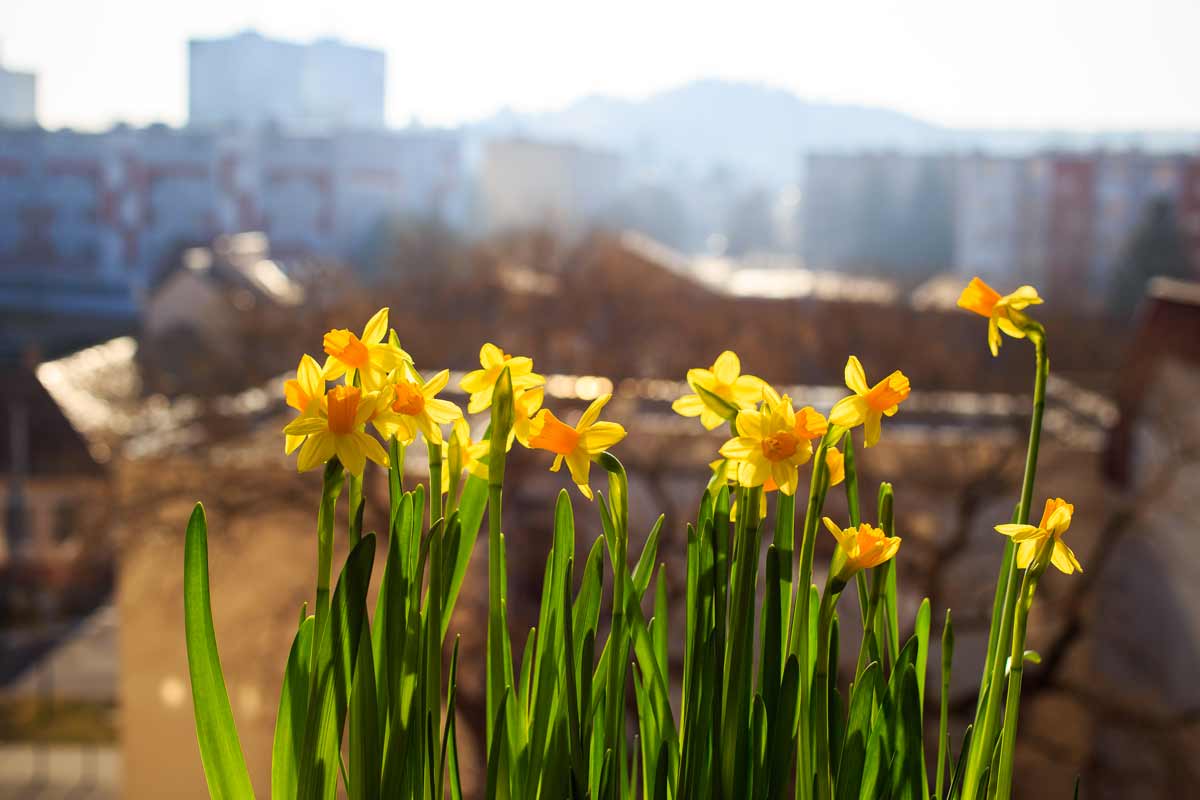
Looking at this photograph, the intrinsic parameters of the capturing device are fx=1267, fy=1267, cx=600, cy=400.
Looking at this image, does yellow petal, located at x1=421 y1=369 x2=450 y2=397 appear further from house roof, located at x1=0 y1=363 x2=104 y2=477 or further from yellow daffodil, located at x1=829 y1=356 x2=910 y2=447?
house roof, located at x1=0 y1=363 x2=104 y2=477

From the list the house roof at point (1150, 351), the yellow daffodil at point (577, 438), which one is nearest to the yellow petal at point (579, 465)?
the yellow daffodil at point (577, 438)

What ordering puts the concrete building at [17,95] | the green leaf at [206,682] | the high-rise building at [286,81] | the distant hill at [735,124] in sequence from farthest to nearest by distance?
the distant hill at [735,124] → the high-rise building at [286,81] → the concrete building at [17,95] → the green leaf at [206,682]

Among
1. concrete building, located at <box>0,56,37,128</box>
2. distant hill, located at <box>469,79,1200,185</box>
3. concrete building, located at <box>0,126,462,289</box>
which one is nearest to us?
concrete building, located at <box>0,126,462,289</box>

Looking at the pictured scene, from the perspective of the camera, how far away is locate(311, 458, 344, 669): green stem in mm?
377

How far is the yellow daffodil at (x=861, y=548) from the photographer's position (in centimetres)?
39

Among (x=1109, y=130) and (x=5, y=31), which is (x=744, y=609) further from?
(x=1109, y=130)

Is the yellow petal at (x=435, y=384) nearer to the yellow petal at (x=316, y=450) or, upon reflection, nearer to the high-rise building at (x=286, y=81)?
the yellow petal at (x=316, y=450)

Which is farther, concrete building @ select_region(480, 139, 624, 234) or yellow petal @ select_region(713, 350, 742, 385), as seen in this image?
concrete building @ select_region(480, 139, 624, 234)

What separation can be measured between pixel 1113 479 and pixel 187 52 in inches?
1297

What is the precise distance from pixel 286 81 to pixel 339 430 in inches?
1515

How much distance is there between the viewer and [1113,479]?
19.4 feet

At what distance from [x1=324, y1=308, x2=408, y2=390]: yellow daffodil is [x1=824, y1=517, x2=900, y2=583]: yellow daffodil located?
0.15 metres

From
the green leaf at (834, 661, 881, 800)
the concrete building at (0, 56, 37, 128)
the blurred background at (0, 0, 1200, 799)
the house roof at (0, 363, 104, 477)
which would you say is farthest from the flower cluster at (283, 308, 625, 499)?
the concrete building at (0, 56, 37, 128)

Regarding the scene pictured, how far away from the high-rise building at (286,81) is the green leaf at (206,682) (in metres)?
34.3
